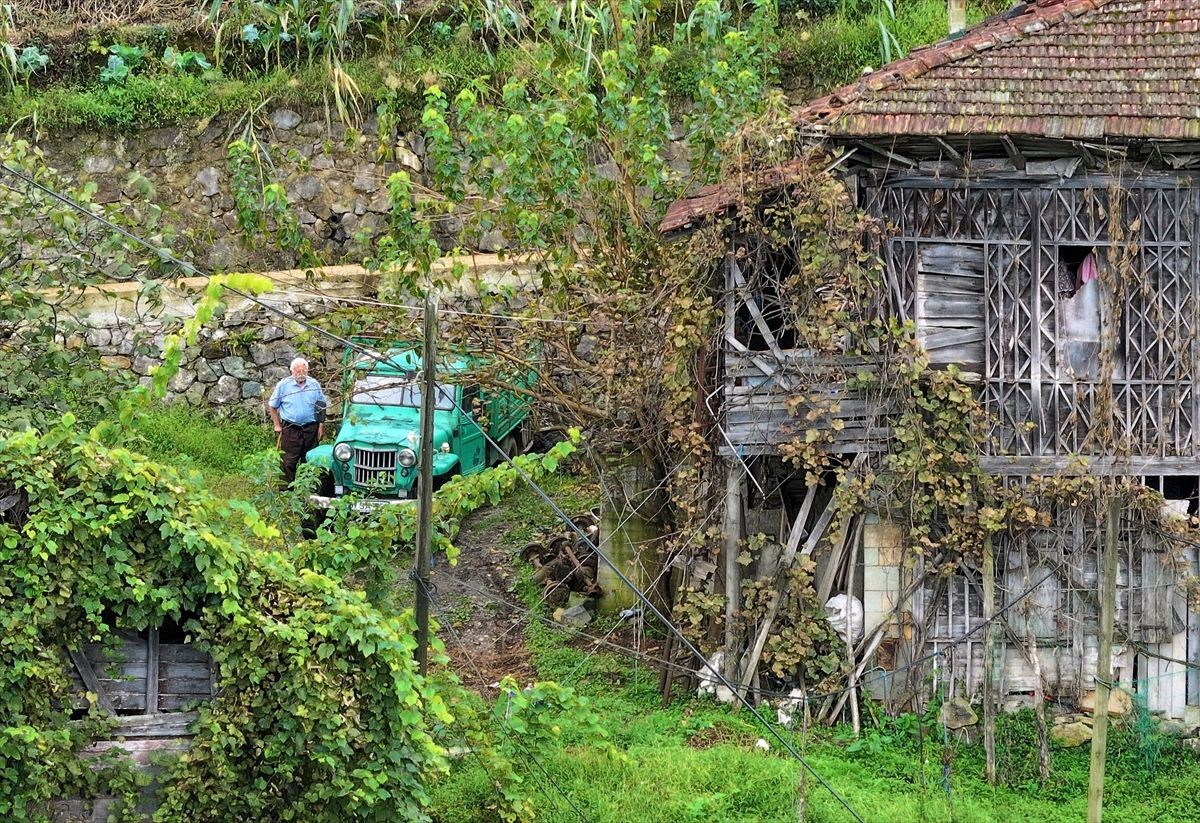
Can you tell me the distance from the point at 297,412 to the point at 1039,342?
792 centimetres

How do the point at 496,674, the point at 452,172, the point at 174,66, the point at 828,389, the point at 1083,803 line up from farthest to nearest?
the point at 174,66 → the point at 452,172 → the point at 496,674 → the point at 828,389 → the point at 1083,803

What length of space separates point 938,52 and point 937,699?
17.8ft

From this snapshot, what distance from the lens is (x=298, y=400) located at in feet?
54.0

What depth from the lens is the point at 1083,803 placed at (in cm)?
1183

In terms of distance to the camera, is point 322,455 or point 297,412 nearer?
point 322,455

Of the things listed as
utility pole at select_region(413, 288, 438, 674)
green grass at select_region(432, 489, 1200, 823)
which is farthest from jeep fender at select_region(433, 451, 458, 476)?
utility pole at select_region(413, 288, 438, 674)

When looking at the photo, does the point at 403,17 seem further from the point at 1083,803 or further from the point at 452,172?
the point at 1083,803

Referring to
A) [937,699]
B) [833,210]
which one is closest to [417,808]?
[937,699]

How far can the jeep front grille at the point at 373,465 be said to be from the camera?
15703 millimetres

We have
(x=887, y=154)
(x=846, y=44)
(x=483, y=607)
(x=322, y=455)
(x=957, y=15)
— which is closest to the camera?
(x=887, y=154)

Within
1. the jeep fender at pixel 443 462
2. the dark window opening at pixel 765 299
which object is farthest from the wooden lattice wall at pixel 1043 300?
the jeep fender at pixel 443 462

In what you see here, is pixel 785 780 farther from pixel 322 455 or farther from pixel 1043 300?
pixel 322 455

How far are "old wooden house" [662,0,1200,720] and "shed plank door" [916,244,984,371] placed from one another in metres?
0.02

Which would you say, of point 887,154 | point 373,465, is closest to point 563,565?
point 373,465
